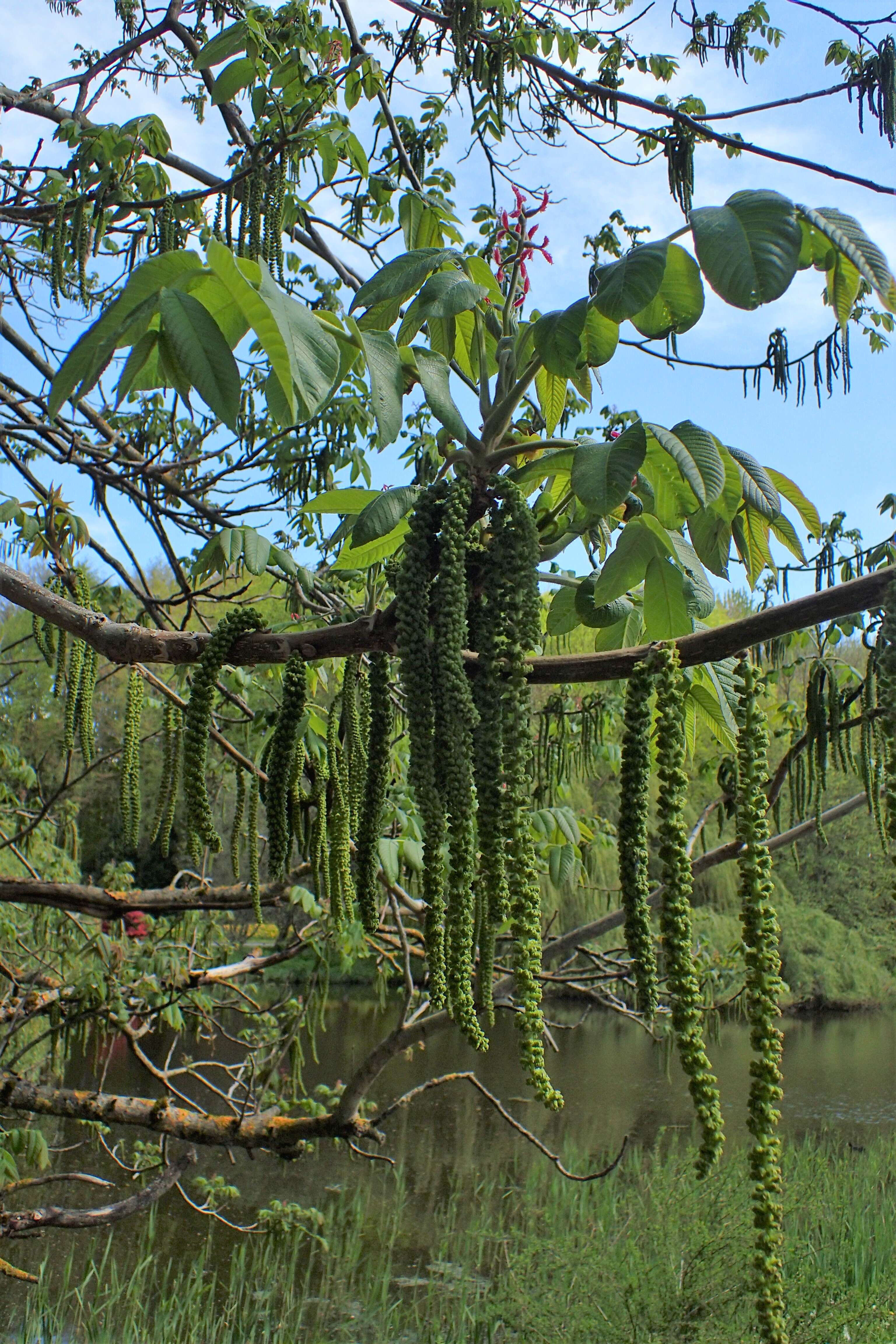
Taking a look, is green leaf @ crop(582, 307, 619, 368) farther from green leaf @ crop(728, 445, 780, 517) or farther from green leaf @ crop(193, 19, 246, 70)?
green leaf @ crop(193, 19, 246, 70)

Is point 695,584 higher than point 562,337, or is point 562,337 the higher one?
point 562,337

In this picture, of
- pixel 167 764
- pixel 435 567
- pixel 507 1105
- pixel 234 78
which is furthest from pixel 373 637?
pixel 507 1105

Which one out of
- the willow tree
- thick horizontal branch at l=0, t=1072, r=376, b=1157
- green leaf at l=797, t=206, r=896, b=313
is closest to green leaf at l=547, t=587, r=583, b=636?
the willow tree

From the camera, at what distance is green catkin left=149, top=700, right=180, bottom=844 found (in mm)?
2043

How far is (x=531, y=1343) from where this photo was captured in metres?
4.09

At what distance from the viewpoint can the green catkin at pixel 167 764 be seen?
6.70ft

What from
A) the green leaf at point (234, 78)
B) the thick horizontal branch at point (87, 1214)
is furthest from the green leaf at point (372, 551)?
the thick horizontal branch at point (87, 1214)

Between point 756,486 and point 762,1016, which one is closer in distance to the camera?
point 762,1016

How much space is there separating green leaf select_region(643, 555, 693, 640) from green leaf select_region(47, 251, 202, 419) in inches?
26.6

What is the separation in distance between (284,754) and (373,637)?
205 mm

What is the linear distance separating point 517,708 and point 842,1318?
164 inches

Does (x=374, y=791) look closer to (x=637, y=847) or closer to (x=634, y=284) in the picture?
(x=637, y=847)

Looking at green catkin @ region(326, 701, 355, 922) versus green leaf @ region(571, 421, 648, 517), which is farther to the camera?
green catkin @ region(326, 701, 355, 922)

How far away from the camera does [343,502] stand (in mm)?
1418
